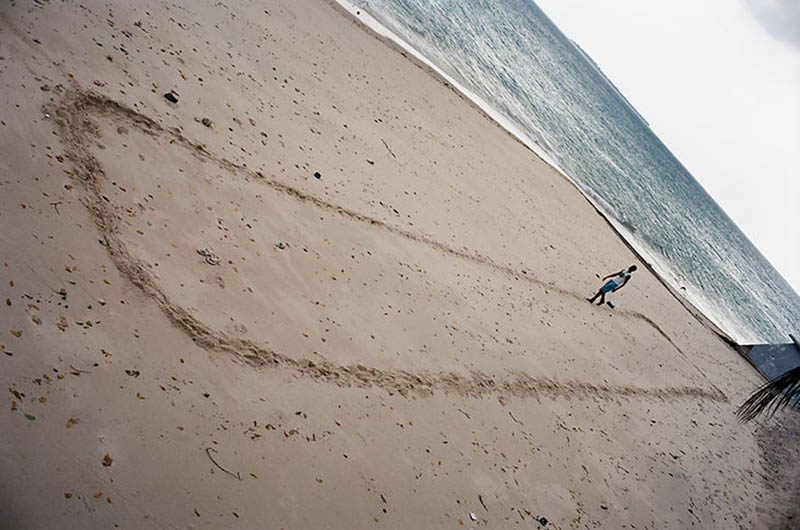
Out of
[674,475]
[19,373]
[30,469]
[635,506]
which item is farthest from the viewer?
[674,475]

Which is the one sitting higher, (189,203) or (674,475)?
(674,475)

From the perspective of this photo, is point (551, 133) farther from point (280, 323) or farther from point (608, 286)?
point (280, 323)

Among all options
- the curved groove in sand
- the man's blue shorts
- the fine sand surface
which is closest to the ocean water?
the man's blue shorts

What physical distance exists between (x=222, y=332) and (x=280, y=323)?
0.83m

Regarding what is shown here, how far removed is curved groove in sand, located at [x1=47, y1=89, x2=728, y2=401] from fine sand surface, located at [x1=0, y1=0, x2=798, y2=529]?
4 cm

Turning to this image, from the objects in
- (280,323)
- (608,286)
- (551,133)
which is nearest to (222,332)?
(280,323)

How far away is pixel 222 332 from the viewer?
585cm

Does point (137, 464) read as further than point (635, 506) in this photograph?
No

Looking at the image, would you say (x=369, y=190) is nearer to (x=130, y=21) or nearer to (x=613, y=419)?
(x=130, y=21)

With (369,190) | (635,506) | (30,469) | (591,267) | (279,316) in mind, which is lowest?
(30,469)

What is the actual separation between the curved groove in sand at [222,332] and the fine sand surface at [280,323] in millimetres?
36

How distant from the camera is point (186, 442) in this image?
4.68m

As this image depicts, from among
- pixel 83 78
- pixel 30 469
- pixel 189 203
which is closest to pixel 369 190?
pixel 189 203

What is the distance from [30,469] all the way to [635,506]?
28.4ft
